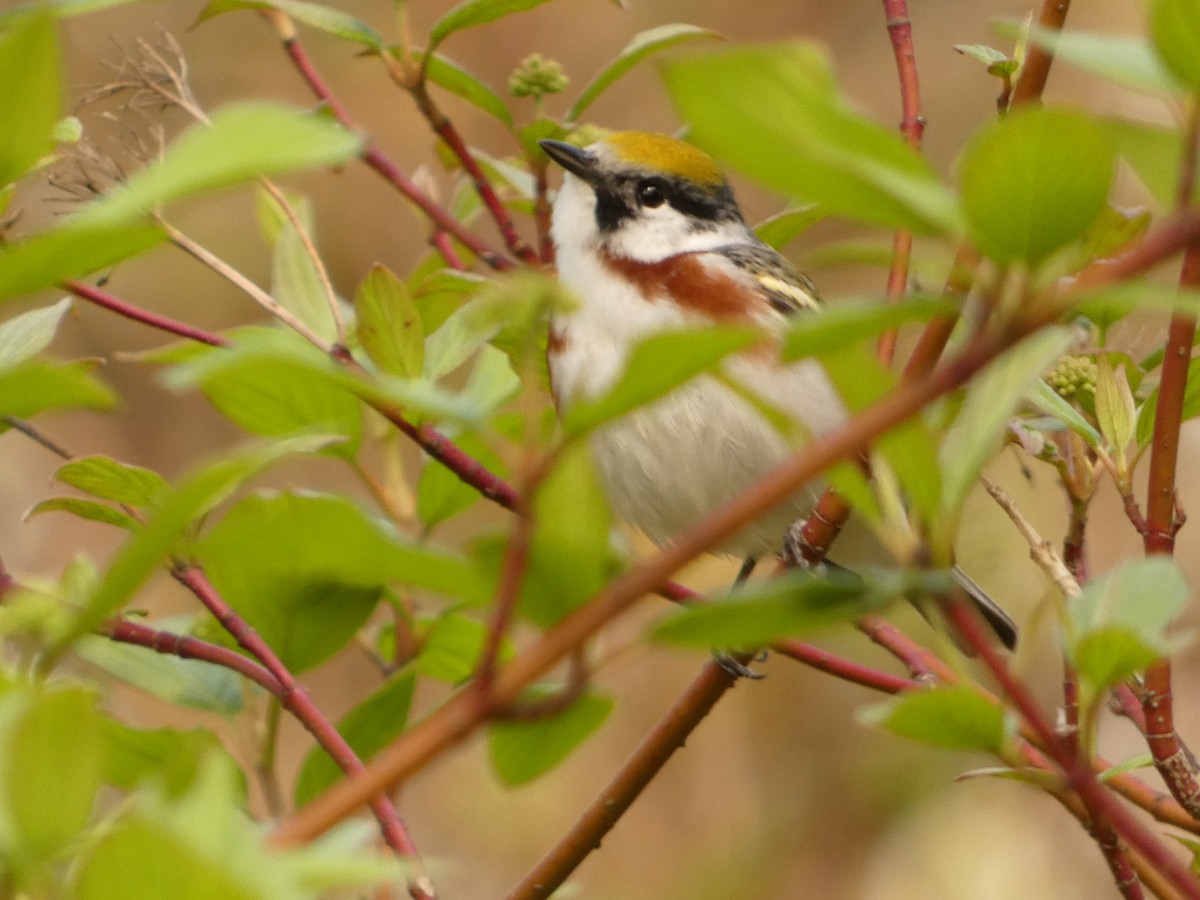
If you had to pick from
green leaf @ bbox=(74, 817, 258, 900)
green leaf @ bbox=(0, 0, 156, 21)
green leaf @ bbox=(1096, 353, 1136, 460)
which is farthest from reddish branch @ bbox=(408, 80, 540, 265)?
green leaf @ bbox=(74, 817, 258, 900)

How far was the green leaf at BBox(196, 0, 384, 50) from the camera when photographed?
1496 millimetres

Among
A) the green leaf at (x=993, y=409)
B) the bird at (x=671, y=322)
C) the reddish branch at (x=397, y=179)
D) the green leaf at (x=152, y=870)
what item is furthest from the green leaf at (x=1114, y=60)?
the bird at (x=671, y=322)

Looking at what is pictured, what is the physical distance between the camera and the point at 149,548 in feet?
2.08

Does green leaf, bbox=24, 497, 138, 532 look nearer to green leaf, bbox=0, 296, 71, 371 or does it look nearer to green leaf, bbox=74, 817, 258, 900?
green leaf, bbox=0, 296, 71, 371

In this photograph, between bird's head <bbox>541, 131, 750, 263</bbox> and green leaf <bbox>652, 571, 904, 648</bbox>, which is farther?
bird's head <bbox>541, 131, 750, 263</bbox>

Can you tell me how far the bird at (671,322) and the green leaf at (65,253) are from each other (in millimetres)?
1663

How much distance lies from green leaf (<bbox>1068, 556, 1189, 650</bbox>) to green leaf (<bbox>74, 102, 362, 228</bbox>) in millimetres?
433

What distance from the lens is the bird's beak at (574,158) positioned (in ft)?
7.14

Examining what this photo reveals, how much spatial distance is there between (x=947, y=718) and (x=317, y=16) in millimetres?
1094

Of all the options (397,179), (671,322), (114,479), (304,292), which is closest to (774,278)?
(671,322)

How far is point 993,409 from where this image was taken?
2.22 ft

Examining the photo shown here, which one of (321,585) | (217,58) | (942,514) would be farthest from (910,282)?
(217,58)

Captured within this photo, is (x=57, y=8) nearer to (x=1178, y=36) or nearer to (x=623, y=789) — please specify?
(x=1178, y=36)

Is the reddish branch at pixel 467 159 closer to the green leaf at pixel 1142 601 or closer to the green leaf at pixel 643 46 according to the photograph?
the green leaf at pixel 643 46
